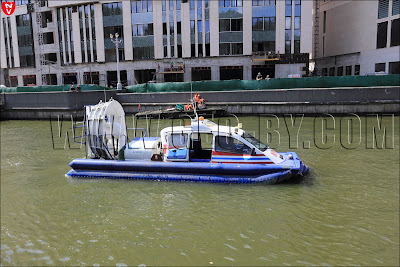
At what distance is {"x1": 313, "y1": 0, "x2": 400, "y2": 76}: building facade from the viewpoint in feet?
126

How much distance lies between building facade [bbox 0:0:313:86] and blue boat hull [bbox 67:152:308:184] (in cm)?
3377

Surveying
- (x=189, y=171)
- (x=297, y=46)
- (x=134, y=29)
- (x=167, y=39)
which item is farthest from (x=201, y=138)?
(x=134, y=29)

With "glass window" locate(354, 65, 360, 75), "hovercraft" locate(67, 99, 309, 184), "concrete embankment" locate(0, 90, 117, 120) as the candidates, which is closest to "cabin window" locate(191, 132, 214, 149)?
"hovercraft" locate(67, 99, 309, 184)

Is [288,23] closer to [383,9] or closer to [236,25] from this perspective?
[236,25]

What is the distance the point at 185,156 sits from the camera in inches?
424

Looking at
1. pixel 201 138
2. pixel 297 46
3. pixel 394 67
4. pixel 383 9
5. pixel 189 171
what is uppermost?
pixel 383 9

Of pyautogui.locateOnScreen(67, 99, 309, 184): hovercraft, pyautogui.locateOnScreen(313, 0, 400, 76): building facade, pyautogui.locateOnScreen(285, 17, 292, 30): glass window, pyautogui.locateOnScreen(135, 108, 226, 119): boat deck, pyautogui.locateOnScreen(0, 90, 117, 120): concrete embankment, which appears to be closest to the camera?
pyautogui.locateOnScreen(67, 99, 309, 184): hovercraft

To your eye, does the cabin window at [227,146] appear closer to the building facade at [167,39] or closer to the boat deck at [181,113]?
the boat deck at [181,113]

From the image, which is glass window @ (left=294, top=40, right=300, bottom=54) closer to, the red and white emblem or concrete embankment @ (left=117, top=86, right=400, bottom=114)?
concrete embankment @ (left=117, top=86, right=400, bottom=114)

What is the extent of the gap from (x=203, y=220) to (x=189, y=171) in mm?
2517

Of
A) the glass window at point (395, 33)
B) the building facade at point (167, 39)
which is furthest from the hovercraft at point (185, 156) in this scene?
the glass window at point (395, 33)

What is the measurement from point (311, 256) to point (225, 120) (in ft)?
67.0

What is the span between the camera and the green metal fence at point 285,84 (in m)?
26.1

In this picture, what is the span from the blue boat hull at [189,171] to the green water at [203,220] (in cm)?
23
